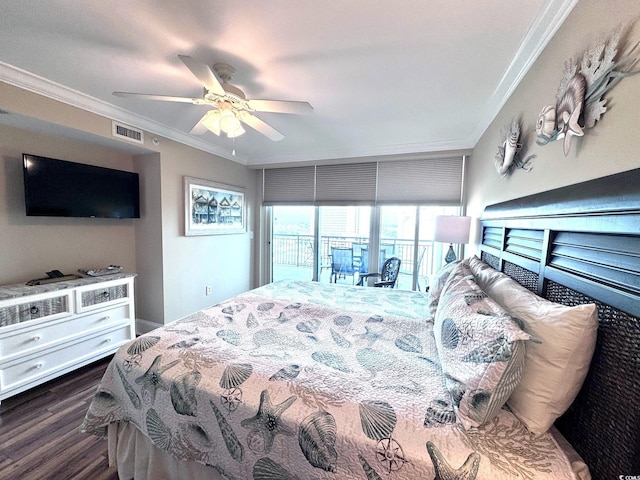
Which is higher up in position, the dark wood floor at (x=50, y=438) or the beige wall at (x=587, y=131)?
Result: the beige wall at (x=587, y=131)

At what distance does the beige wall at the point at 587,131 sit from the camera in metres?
0.83

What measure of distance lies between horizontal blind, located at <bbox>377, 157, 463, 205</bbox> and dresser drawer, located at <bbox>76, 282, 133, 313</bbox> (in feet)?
11.0

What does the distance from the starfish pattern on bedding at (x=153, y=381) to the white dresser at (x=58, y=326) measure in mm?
1559

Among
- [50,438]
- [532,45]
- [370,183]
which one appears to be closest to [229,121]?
[532,45]

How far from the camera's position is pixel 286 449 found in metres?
0.98

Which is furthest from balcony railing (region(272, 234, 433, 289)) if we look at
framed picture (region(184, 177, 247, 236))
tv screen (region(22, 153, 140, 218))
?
tv screen (region(22, 153, 140, 218))

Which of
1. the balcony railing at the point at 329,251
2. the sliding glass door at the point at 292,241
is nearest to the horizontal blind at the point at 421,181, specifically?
the balcony railing at the point at 329,251

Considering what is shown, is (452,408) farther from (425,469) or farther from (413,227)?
(413,227)

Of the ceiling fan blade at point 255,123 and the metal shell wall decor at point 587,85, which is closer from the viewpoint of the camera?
the metal shell wall decor at point 587,85

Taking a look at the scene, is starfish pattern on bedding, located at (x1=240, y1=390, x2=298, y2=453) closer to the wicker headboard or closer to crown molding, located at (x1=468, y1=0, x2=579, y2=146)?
the wicker headboard

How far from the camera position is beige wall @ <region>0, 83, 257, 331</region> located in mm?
2260

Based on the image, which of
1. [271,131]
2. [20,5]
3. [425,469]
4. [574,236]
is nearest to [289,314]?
[425,469]

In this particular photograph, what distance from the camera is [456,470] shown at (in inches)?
31.1

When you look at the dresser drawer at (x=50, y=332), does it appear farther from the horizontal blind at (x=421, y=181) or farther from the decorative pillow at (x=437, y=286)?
the horizontal blind at (x=421, y=181)
